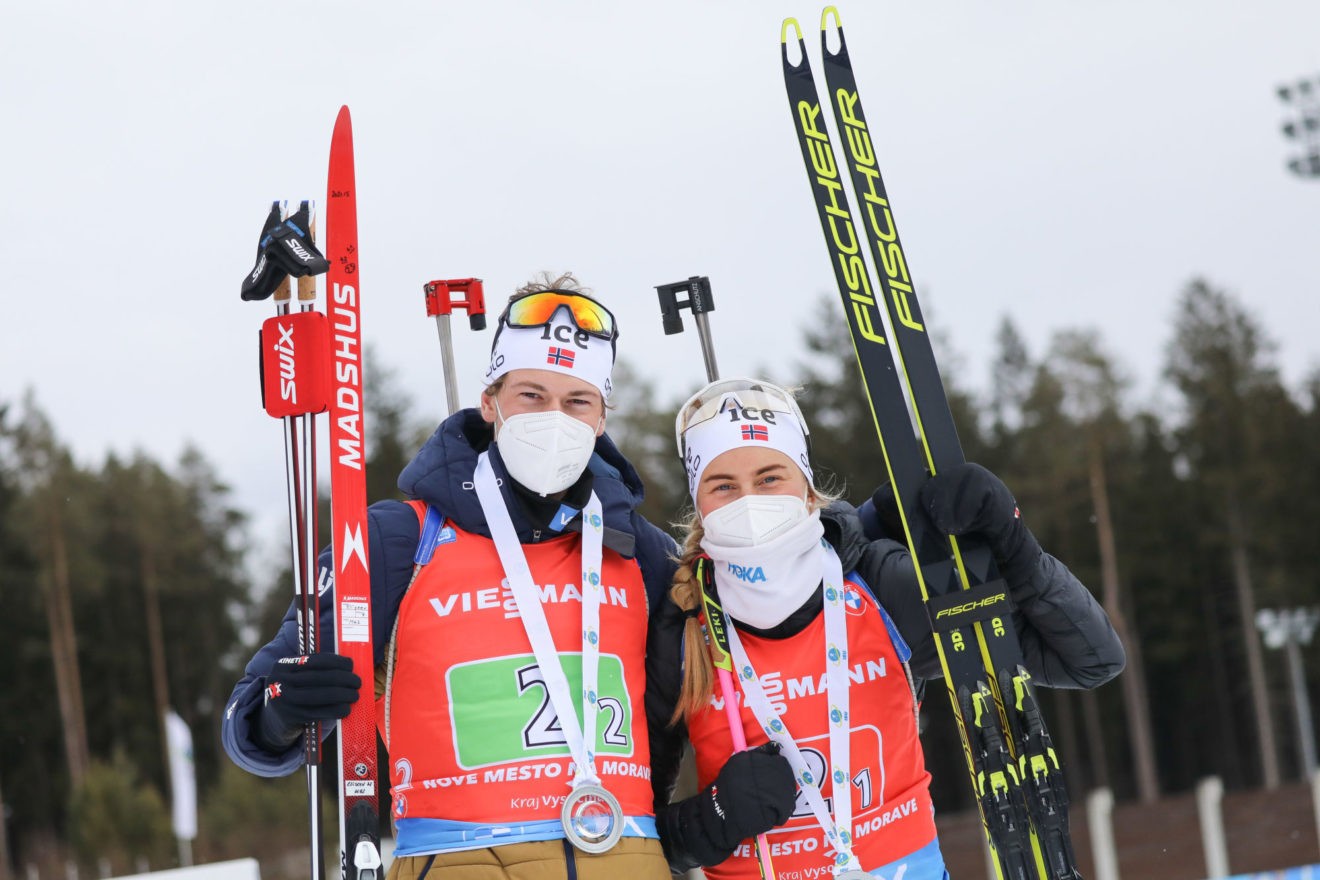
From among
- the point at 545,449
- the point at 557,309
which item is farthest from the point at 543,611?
the point at 557,309

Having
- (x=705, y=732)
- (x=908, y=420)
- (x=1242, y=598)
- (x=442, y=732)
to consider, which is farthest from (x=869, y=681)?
(x=1242, y=598)

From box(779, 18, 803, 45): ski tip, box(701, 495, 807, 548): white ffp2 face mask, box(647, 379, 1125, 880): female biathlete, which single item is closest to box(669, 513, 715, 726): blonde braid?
box(647, 379, 1125, 880): female biathlete

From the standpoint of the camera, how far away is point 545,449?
2.91 meters

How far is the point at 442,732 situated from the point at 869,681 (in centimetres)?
95

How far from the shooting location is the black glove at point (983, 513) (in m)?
2.98

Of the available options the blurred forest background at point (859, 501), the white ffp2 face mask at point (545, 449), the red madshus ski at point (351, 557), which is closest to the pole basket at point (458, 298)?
the red madshus ski at point (351, 557)

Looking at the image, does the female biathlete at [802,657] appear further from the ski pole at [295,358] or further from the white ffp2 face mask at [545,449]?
the ski pole at [295,358]

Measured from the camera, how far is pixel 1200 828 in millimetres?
13977

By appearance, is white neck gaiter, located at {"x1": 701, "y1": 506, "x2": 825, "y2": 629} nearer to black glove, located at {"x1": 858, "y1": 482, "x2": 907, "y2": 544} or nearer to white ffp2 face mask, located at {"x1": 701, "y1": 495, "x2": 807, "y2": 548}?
white ffp2 face mask, located at {"x1": 701, "y1": 495, "x2": 807, "y2": 548}

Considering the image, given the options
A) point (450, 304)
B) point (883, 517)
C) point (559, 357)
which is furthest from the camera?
point (450, 304)

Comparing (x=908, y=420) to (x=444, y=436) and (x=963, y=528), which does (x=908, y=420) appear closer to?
(x=963, y=528)

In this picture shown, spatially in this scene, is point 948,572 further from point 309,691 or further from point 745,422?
point 309,691

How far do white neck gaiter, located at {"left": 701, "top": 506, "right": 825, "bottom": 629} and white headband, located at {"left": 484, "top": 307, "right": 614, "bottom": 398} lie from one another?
0.47 metres

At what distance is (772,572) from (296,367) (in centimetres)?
122
